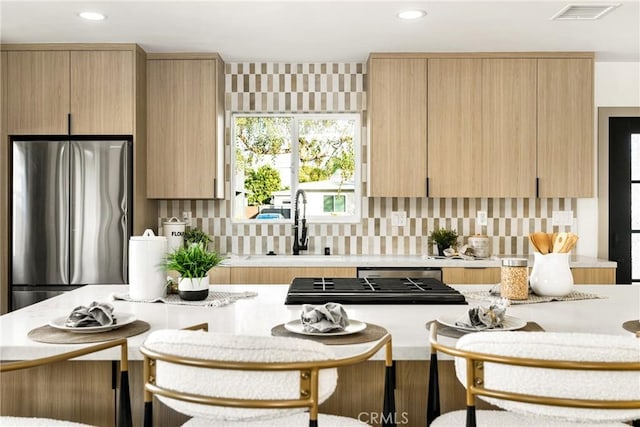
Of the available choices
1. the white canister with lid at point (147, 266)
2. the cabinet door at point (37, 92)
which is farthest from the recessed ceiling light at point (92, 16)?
the white canister with lid at point (147, 266)

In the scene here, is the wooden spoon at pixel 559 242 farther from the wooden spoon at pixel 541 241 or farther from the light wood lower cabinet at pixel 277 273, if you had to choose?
the light wood lower cabinet at pixel 277 273

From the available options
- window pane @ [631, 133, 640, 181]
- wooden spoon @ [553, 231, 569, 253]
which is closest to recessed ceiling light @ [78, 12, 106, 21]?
wooden spoon @ [553, 231, 569, 253]

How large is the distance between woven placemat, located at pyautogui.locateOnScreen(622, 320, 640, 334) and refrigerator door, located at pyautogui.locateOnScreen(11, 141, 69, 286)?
3.40 m

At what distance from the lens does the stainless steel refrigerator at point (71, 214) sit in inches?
153

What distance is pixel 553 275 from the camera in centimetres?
219

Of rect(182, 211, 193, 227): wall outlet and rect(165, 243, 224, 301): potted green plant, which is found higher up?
rect(182, 211, 193, 227): wall outlet

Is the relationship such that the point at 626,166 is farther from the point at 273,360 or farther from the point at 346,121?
the point at 273,360

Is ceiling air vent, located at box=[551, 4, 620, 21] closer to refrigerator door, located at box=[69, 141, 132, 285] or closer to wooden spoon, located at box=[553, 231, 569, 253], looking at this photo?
wooden spoon, located at box=[553, 231, 569, 253]

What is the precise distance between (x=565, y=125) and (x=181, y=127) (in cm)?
274

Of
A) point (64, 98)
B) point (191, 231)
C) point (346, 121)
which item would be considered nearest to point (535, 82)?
point (346, 121)

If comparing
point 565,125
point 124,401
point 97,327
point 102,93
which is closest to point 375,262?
point 565,125

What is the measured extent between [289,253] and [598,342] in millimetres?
3509

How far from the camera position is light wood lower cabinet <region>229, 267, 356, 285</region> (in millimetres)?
3930

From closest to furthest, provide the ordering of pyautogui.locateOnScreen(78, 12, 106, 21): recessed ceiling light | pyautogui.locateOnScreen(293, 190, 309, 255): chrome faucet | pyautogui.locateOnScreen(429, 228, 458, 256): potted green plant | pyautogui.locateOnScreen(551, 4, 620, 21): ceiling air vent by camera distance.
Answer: pyautogui.locateOnScreen(551, 4, 620, 21): ceiling air vent → pyautogui.locateOnScreen(78, 12, 106, 21): recessed ceiling light → pyautogui.locateOnScreen(429, 228, 458, 256): potted green plant → pyautogui.locateOnScreen(293, 190, 309, 255): chrome faucet
